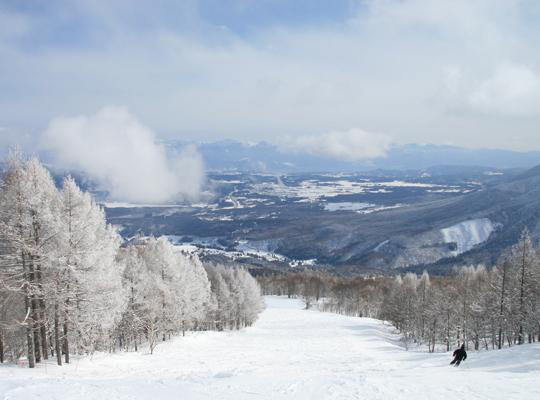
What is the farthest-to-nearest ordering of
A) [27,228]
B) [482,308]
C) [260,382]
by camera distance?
[482,308], [27,228], [260,382]

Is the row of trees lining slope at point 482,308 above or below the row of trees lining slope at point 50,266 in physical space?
below

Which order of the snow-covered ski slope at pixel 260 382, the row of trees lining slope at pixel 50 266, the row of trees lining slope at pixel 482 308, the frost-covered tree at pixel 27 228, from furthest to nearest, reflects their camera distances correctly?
the row of trees lining slope at pixel 482 308, the row of trees lining slope at pixel 50 266, the frost-covered tree at pixel 27 228, the snow-covered ski slope at pixel 260 382

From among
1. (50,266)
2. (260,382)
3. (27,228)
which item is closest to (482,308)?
(260,382)

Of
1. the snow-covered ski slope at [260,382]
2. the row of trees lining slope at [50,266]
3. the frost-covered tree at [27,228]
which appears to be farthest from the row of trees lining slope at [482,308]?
the frost-covered tree at [27,228]

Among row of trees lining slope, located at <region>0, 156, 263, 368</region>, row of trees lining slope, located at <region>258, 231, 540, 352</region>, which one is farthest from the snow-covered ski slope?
row of trees lining slope, located at <region>258, 231, 540, 352</region>

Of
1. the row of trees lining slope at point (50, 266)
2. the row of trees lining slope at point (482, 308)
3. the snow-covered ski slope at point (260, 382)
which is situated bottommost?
the row of trees lining slope at point (482, 308)

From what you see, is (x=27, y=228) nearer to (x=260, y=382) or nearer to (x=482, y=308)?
(x=260, y=382)

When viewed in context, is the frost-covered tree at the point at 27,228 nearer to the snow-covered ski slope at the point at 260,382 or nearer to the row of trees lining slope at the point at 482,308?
the snow-covered ski slope at the point at 260,382

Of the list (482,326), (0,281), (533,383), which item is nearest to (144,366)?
(0,281)

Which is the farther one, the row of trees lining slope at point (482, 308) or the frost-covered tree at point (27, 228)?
the row of trees lining slope at point (482, 308)

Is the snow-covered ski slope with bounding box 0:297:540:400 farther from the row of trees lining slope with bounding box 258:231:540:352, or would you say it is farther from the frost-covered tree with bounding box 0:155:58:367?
the row of trees lining slope with bounding box 258:231:540:352

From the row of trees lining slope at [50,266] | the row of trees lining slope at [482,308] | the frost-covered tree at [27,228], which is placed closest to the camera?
the frost-covered tree at [27,228]

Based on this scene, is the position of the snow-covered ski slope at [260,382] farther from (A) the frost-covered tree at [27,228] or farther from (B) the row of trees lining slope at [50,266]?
(A) the frost-covered tree at [27,228]

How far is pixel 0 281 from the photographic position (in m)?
23.1
